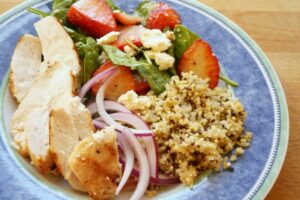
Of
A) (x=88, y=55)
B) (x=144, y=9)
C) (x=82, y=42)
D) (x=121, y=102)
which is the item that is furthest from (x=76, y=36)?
(x=121, y=102)

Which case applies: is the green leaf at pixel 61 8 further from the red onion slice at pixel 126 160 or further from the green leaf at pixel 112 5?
the red onion slice at pixel 126 160

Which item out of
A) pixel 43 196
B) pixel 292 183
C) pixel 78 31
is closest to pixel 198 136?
pixel 292 183

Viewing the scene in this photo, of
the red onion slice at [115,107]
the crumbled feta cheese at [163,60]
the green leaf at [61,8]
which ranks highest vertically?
the green leaf at [61,8]

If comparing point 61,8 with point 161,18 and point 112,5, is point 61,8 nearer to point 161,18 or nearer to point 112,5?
point 112,5

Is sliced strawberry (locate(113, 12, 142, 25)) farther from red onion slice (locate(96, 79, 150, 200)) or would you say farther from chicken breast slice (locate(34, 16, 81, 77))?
red onion slice (locate(96, 79, 150, 200))

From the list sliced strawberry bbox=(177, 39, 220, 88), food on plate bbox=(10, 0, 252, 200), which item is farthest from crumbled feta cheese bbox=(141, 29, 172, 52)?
sliced strawberry bbox=(177, 39, 220, 88)

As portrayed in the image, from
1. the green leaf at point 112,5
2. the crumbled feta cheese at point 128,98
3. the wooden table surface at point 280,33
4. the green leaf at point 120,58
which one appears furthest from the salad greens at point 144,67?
the wooden table surface at point 280,33

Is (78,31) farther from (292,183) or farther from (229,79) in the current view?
(292,183)
